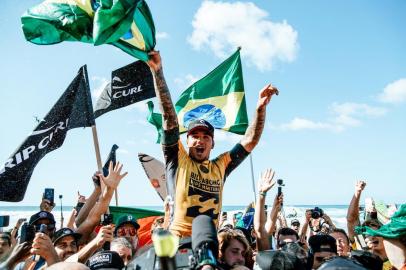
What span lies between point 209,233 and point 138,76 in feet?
20.8

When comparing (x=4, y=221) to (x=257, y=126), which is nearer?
(x=257, y=126)

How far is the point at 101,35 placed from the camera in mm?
3424

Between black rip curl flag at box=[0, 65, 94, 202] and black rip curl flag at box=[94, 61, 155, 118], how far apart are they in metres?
0.86

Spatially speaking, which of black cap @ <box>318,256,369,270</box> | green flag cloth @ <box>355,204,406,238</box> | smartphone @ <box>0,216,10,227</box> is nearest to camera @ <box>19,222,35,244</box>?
smartphone @ <box>0,216,10,227</box>

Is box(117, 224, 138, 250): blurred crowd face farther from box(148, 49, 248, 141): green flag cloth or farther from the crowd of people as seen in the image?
box(148, 49, 248, 141): green flag cloth

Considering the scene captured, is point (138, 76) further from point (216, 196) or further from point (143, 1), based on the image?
point (216, 196)

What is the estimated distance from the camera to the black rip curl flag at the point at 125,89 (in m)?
7.16

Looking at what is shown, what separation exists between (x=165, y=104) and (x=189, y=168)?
23.5 inches

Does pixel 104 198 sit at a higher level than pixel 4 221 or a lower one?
higher

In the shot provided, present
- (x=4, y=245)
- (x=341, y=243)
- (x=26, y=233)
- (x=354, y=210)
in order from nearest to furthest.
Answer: (x=26, y=233), (x=341, y=243), (x=4, y=245), (x=354, y=210)

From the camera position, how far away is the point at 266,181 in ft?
12.0

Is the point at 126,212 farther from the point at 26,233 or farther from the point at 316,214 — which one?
the point at 26,233

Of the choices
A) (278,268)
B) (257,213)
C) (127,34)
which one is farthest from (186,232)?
(127,34)

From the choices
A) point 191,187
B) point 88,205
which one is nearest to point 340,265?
point 191,187
